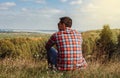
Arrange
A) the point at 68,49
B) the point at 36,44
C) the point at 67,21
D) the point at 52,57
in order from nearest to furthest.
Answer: the point at 68,49 < the point at 67,21 < the point at 52,57 < the point at 36,44

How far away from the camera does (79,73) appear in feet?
26.2

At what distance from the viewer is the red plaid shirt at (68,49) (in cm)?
879

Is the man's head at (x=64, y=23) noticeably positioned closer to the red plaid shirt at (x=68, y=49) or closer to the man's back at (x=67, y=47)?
the man's back at (x=67, y=47)

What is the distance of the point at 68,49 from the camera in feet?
29.1

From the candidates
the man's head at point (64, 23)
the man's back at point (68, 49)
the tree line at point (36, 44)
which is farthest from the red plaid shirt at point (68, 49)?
the tree line at point (36, 44)

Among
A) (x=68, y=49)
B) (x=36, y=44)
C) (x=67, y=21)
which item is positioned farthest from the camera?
(x=36, y=44)

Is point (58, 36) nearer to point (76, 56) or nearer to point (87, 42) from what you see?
point (76, 56)

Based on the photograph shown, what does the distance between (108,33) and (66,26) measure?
818 inches

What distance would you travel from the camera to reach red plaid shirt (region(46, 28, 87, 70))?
879cm

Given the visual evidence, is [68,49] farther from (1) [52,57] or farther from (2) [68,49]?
(1) [52,57]

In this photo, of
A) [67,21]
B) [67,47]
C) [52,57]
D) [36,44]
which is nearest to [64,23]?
[67,21]

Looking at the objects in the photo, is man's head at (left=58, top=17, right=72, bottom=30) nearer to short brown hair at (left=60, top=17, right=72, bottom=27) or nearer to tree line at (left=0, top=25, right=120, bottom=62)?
short brown hair at (left=60, top=17, right=72, bottom=27)

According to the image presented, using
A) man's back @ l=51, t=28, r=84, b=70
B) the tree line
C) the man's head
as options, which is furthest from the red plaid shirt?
the tree line

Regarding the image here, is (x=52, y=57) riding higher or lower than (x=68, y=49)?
lower
